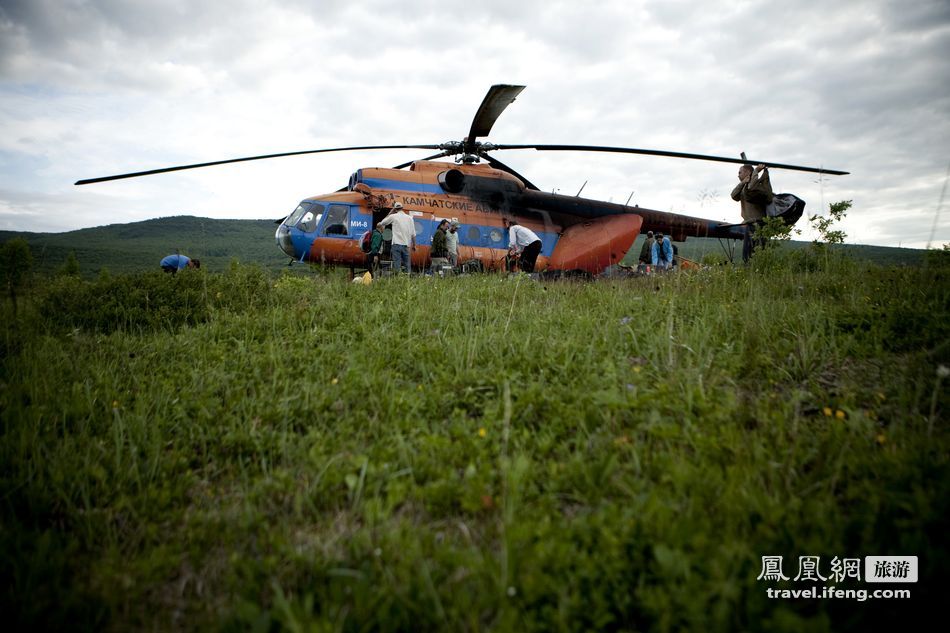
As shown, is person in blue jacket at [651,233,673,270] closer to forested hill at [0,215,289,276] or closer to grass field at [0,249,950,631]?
grass field at [0,249,950,631]

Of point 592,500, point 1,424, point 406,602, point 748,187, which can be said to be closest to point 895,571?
point 592,500

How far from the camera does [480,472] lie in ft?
7.48

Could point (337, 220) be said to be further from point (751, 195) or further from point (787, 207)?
point (787, 207)

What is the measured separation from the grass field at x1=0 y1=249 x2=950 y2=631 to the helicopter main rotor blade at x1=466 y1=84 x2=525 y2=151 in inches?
234

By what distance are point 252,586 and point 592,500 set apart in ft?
5.22

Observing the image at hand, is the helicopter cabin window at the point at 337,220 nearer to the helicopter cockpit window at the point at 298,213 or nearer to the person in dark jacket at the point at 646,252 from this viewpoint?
the helicopter cockpit window at the point at 298,213

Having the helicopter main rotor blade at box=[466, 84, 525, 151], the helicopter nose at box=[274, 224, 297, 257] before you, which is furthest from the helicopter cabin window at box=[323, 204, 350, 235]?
the helicopter main rotor blade at box=[466, 84, 525, 151]

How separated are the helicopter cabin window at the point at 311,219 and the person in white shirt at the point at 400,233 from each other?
71.5 inches

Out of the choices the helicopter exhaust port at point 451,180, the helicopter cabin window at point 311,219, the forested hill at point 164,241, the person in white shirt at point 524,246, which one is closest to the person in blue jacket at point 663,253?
the person in white shirt at point 524,246

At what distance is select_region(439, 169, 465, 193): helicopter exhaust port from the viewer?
11.7m

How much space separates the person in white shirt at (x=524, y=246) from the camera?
11.4 metres

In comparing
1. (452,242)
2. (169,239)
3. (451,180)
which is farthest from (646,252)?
(169,239)

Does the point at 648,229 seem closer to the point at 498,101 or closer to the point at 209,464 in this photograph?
the point at 498,101

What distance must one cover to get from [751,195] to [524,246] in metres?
5.64
